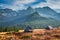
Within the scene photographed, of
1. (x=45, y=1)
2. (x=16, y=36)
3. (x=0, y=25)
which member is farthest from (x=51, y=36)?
(x=0, y=25)

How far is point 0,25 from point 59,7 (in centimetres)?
705

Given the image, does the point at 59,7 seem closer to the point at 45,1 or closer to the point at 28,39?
the point at 45,1

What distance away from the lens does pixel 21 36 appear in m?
15.6

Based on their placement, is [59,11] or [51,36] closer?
[51,36]

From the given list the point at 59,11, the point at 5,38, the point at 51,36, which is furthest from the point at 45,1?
the point at 5,38

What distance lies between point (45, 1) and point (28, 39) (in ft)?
16.2

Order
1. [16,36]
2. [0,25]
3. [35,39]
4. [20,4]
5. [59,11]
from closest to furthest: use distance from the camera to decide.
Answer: [35,39] < [16,36] < [20,4] < [59,11] < [0,25]

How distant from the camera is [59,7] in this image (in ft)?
59.4

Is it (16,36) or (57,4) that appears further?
(57,4)

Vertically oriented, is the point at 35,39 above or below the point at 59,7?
below

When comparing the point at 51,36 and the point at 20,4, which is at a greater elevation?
the point at 20,4

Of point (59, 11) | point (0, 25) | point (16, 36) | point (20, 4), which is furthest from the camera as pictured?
point (0, 25)

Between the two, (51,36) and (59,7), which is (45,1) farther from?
(51,36)

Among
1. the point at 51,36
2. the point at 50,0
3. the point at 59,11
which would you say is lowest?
the point at 51,36
